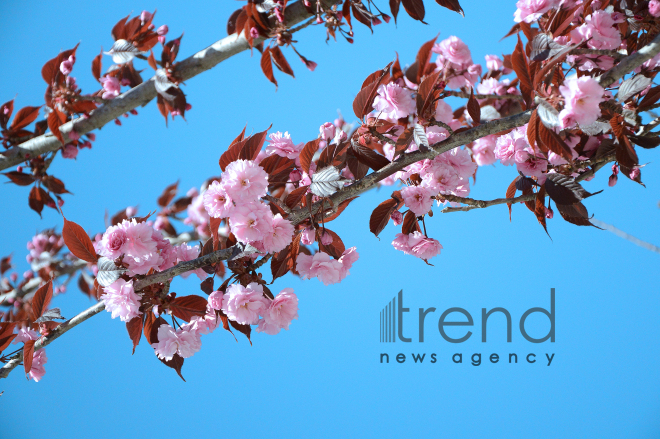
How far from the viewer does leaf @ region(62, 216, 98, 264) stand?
86cm

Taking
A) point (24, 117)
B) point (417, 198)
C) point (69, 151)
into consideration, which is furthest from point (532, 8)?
point (24, 117)

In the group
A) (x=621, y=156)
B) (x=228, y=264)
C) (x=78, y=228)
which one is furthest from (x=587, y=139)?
(x=78, y=228)

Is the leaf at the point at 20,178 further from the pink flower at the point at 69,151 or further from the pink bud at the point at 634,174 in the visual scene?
the pink bud at the point at 634,174

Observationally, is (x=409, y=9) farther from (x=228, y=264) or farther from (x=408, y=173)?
(x=228, y=264)

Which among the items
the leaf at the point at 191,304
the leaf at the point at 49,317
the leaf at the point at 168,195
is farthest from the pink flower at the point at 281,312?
the leaf at the point at 168,195

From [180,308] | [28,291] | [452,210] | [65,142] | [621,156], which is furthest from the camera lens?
[28,291]

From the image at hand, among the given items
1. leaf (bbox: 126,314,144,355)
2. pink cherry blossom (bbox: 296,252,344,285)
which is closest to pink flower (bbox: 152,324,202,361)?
leaf (bbox: 126,314,144,355)

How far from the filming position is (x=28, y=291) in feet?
7.14

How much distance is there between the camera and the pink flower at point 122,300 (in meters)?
0.81

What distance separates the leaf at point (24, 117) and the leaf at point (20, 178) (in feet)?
0.54

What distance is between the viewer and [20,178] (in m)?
1.62

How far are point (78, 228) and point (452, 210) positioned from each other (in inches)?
32.5

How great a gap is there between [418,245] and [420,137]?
28cm

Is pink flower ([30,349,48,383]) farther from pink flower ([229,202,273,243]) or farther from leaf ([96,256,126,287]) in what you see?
pink flower ([229,202,273,243])
